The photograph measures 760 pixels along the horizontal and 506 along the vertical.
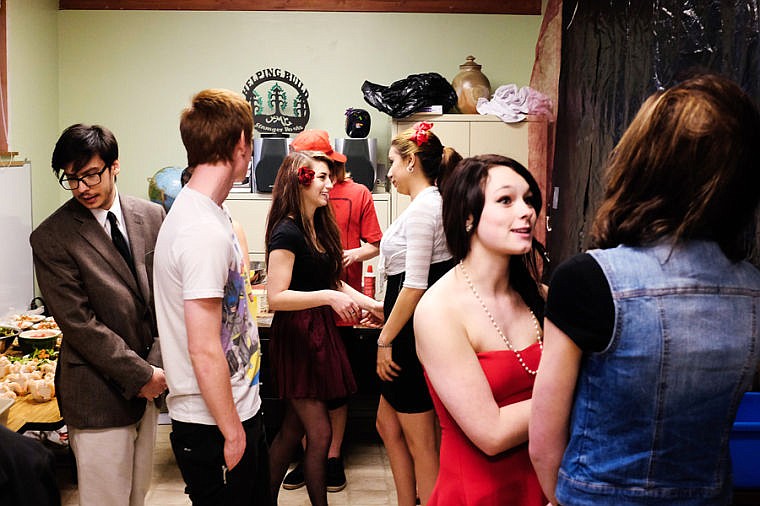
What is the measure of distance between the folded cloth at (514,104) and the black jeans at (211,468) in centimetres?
394

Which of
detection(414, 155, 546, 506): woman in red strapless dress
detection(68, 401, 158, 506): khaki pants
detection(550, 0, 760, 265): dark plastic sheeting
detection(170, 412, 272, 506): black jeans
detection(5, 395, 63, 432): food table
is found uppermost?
detection(550, 0, 760, 265): dark plastic sheeting

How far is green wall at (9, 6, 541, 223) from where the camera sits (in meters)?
6.06

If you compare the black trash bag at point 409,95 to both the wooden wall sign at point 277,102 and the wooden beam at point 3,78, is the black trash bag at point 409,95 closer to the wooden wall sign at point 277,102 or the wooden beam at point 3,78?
the wooden wall sign at point 277,102

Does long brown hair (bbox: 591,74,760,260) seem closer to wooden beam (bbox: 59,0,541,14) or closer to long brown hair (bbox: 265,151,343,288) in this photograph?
long brown hair (bbox: 265,151,343,288)

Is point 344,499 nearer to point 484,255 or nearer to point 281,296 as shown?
point 281,296

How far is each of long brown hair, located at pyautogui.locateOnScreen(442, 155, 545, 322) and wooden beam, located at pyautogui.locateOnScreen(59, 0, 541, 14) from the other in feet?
15.0

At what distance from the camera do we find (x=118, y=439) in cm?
246

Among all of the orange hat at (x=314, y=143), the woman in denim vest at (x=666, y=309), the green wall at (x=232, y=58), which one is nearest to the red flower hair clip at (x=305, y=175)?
the orange hat at (x=314, y=143)

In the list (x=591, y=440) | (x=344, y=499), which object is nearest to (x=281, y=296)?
(x=344, y=499)

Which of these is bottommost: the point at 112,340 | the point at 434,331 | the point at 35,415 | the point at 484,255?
the point at 35,415

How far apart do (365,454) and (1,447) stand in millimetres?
3412

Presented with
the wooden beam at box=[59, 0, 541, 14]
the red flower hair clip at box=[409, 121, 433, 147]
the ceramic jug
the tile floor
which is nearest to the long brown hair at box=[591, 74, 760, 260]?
the red flower hair clip at box=[409, 121, 433, 147]

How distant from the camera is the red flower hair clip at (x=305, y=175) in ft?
10.5

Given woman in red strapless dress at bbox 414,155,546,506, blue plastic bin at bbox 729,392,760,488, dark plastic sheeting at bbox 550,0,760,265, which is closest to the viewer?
woman in red strapless dress at bbox 414,155,546,506
